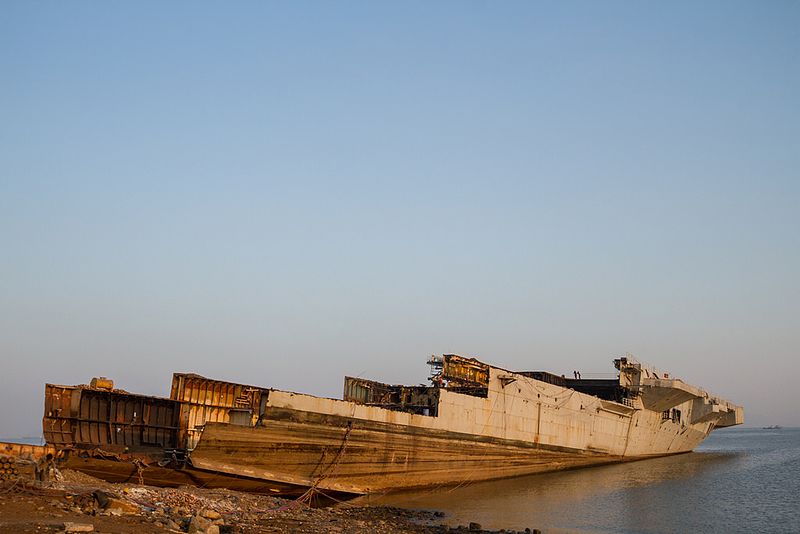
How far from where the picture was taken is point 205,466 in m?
21.8

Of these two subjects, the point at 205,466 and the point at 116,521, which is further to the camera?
the point at 205,466

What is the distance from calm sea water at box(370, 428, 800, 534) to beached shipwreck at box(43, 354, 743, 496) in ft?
4.26

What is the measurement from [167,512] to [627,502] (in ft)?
62.2

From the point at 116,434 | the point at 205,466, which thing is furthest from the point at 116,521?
the point at 116,434

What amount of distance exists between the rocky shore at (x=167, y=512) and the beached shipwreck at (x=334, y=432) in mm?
1169

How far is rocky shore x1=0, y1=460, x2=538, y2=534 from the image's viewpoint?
1377 centimetres

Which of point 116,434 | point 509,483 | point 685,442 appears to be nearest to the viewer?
point 116,434

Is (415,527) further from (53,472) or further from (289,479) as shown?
(53,472)

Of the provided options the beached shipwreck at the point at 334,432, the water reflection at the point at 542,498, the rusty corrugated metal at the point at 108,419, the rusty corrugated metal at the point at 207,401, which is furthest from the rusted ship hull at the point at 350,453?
the rusty corrugated metal at the point at 108,419

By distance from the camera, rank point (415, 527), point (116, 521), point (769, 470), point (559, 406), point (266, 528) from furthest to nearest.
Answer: point (769, 470) < point (559, 406) < point (415, 527) < point (266, 528) < point (116, 521)

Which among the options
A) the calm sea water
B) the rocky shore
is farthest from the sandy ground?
the calm sea water

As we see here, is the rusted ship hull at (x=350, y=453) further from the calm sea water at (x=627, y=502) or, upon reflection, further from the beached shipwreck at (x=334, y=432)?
the calm sea water at (x=627, y=502)

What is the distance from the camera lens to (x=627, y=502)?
27.5m

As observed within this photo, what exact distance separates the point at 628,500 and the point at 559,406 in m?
9.13
